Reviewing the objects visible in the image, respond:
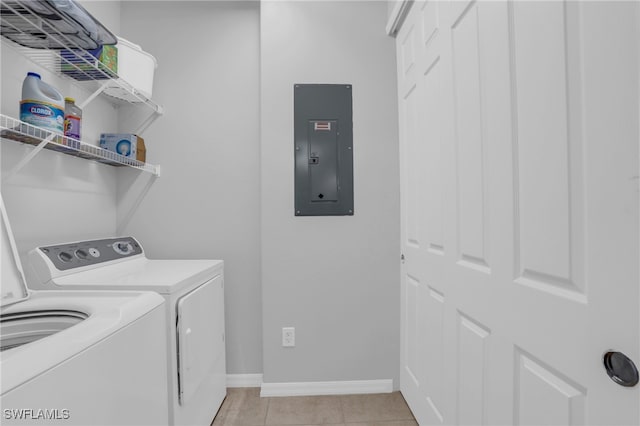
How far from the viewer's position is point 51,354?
707 millimetres

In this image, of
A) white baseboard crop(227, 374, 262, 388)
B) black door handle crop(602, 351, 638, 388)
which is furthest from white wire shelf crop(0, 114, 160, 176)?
black door handle crop(602, 351, 638, 388)

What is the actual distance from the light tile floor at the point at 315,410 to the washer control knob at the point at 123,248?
1.11m

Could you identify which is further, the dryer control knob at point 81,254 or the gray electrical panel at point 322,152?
the gray electrical panel at point 322,152

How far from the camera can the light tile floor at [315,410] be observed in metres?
1.83

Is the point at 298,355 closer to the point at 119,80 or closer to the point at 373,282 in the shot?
the point at 373,282

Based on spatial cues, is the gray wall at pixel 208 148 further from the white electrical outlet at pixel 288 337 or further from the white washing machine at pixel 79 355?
the white washing machine at pixel 79 355

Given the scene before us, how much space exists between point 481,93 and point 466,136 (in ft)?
0.53

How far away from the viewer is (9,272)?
116cm

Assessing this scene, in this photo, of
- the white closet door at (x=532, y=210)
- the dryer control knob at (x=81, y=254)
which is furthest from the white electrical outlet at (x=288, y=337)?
the dryer control knob at (x=81, y=254)

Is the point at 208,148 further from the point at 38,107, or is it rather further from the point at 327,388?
the point at 327,388

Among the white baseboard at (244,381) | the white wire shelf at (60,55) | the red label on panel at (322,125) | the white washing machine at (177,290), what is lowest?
the white baseboard at (244,381)

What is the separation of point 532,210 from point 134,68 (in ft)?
7.07

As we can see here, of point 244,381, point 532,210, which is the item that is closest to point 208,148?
point 244,381

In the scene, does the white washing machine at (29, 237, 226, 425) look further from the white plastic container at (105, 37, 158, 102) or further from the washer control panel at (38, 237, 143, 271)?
the white plastic container at (105, 37, 158, 102)
